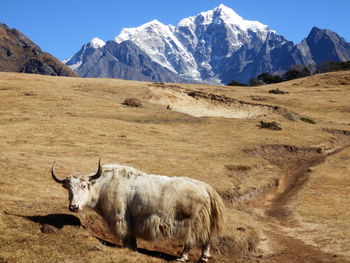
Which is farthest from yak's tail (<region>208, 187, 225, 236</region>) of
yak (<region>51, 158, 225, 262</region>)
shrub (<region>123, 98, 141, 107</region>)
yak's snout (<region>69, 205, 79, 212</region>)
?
shrub (<region>123, 98, 141, 107</region>)

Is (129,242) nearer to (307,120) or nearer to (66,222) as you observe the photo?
(66,222)

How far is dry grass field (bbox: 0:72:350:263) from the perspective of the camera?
15488 millimetres

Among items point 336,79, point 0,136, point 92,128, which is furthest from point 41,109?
point 336,79

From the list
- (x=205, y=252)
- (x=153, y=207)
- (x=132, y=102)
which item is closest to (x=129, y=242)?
(x=153, y=207)

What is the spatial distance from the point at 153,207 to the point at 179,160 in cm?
1682

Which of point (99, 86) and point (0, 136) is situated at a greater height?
point (99, 86)

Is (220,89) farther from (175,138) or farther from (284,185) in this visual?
(284,185)

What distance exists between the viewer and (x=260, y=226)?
2228cm

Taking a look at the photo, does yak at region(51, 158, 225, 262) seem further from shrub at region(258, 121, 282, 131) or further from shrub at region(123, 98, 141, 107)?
shrub at region(123, 98, 141, 107)

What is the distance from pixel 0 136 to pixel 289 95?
5819 cm

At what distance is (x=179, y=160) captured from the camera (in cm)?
3147

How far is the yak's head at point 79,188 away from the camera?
46.6 feet

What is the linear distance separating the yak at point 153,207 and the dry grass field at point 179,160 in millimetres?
911

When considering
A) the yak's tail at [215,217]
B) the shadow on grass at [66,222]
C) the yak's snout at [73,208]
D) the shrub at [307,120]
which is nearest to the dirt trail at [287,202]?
the yak's tail at [215,217]
